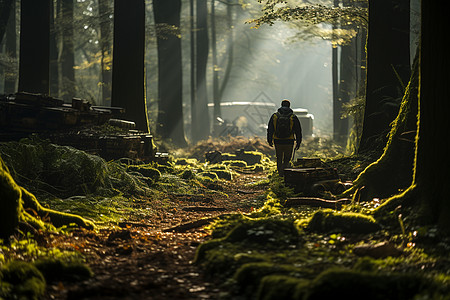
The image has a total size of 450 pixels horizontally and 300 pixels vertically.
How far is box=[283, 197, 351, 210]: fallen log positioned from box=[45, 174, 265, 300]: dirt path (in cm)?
160

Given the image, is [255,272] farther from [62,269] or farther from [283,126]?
[283,126]

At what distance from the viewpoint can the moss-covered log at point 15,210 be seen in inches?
215

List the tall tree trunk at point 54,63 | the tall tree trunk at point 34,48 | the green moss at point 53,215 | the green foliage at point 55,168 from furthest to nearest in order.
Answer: the tall tree trunk at point 54,63 < the tall tree trunk at point 34,48 < the green foliage at point 55,168 < the green moss at point 53,215

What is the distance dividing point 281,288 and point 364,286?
638mm

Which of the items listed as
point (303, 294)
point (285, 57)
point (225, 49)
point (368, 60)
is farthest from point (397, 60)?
point (285, 57)

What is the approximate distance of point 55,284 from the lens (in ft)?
15.4

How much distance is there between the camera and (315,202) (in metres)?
8.71

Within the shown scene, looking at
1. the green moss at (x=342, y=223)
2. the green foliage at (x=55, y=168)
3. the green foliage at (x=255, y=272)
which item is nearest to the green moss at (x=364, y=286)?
the green foliage at (x=255, y=272)

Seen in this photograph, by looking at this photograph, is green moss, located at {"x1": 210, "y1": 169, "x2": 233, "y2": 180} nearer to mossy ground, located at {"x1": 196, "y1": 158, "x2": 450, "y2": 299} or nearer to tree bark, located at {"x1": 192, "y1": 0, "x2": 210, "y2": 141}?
mossy ground, located at {"x1": 196, "y1": 158, "x2": 450, "y2": 299}

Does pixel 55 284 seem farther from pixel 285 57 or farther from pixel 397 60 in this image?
pixel 285 57

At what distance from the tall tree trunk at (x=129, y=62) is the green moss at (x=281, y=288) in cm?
1082

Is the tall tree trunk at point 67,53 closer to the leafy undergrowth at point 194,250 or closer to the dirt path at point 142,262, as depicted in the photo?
the leafy undergrowth at point 194,250

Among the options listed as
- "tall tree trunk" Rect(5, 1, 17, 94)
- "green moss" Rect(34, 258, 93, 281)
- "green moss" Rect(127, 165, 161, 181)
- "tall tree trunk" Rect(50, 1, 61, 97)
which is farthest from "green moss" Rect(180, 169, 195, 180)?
"tall tree trunk" Rect(5, 1, 17, 94)

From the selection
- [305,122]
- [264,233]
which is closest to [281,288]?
[264,233]
